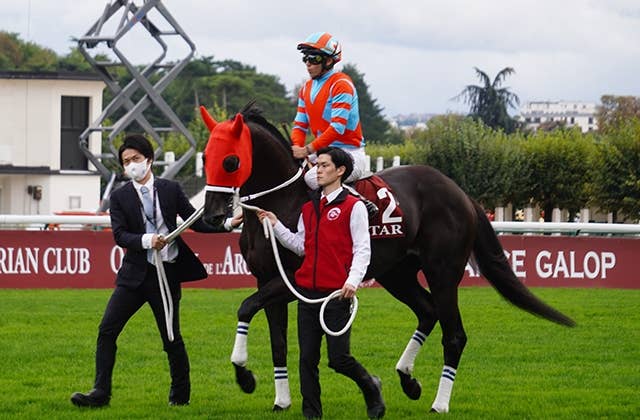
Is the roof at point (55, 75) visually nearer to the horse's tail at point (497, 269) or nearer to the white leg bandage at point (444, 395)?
the horse's tail at point (497, 269)

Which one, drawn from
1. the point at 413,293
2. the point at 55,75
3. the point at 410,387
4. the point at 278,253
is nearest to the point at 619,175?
the point at 55,75

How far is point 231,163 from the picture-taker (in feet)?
24.3

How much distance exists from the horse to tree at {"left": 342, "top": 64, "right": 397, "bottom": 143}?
314 ft

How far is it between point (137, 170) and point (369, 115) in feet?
330

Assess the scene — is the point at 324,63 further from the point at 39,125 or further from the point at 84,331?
the point at 39,125

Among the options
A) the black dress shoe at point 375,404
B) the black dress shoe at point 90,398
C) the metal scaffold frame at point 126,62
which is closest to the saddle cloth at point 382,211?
the black dress shoe at point 375,404

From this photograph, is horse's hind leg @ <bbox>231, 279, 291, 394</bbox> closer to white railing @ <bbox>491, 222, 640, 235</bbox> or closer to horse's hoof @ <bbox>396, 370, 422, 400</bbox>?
horse's hoof @ <bbox>396, 370, 422, 400</bbox>

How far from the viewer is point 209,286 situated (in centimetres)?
1706

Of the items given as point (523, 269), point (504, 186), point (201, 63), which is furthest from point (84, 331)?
point (201, 63)

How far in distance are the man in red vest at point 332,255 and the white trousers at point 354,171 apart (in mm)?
427

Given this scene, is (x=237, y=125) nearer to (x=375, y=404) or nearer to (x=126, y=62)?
(x=375, y=404)

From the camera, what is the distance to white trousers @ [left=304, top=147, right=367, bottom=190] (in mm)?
7816

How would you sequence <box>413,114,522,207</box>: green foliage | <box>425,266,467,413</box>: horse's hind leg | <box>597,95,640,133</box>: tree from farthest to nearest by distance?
<box>597,95,640,133</box>: tree < <box>413,114,522,207</box>: green foliage < <box>425,266,467,413</box>: horse's hind leg

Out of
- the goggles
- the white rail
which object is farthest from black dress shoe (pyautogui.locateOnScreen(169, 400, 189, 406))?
the white rail
